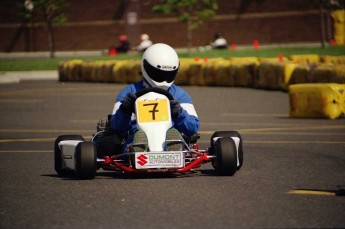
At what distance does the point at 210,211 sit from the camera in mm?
7406

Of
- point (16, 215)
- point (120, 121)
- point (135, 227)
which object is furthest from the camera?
point (120, 121)

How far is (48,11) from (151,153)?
51.9 metres

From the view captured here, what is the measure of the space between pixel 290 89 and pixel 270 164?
7.41 metres

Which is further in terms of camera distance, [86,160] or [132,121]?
[132,121]

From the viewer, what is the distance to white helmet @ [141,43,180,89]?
10.3 m

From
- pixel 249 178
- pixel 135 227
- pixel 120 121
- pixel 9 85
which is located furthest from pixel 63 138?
pixel 9 85

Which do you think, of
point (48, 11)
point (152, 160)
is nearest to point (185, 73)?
point (152, 160)

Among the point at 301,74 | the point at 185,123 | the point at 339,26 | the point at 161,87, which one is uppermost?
the point at 339,26

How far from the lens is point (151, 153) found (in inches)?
372

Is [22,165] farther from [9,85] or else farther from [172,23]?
[172,23]

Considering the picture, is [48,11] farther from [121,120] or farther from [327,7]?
[121,120]

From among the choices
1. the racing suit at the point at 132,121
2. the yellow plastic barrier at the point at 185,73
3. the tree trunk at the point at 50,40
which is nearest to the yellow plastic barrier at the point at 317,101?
the racing suit at the point at 132,121

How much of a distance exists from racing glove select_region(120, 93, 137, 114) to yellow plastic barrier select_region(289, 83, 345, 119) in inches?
327

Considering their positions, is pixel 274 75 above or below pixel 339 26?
below
